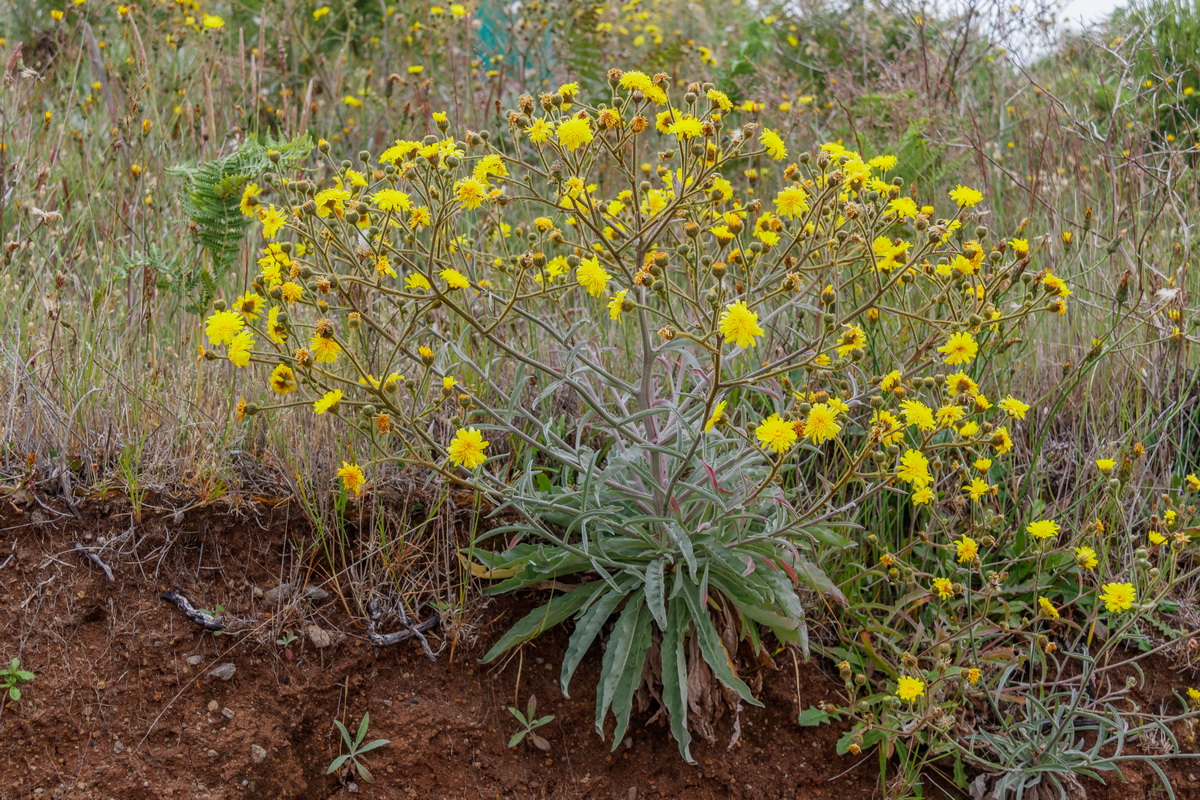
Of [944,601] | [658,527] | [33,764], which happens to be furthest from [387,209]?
[944,601]

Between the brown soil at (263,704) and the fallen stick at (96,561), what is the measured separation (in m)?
0.01

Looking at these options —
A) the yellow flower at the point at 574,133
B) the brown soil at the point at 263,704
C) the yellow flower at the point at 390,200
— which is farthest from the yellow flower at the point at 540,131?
the brown soil at the point at 263,704

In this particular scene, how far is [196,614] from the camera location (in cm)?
214

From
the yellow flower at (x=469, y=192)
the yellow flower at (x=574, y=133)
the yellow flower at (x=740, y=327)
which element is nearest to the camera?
the yellow flower at (x=740, y=327)

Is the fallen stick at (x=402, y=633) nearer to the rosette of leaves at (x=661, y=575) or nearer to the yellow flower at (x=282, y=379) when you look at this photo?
the rosette of leaves at (x=661, y=575)

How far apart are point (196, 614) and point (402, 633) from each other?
0.46 meters

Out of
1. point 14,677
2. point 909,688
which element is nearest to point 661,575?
point 909,688

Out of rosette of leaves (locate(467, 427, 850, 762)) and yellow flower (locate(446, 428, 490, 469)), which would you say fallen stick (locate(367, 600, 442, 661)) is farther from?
yellow flower (locate(446, 428, 490, 469))

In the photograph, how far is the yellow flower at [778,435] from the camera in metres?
1.75

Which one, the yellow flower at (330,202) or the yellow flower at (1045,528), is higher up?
the yellow flower at (330,202)

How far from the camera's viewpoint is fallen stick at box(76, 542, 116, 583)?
2.14 m

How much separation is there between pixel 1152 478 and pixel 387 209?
2262 millimetres

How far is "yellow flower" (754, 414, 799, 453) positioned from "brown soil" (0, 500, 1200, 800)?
762mm

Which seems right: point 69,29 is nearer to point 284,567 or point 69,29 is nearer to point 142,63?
point 142,63
